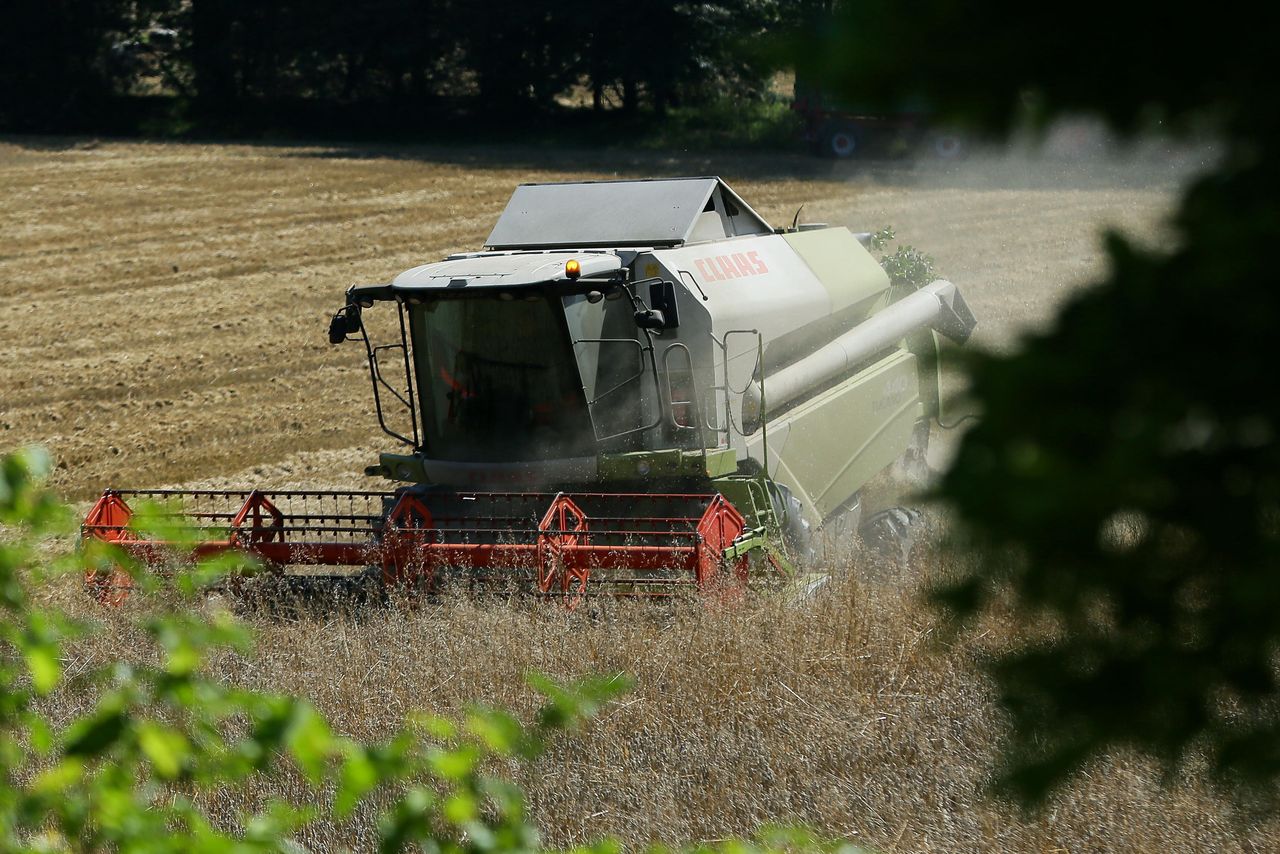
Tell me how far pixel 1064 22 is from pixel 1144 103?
11 centimetres

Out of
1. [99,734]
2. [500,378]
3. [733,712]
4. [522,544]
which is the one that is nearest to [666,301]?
[500,378]

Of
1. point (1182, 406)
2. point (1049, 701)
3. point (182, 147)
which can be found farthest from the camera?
point (182, 147)

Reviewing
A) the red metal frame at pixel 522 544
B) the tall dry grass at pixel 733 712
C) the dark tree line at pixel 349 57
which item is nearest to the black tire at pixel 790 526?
the red metal frame at pixel 522 544

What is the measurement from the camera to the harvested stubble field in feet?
13.6

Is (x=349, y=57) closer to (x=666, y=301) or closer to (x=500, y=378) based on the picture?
(x=500, y=378)

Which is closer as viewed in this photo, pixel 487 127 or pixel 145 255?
pixel 145 255

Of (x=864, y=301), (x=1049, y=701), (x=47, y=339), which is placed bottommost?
(x=47, y=339)

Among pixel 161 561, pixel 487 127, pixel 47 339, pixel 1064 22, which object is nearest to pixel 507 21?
pixel 487 127

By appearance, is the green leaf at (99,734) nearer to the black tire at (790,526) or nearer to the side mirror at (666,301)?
the side mirror at (666,301)

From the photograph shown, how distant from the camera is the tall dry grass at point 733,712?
13.0 ft

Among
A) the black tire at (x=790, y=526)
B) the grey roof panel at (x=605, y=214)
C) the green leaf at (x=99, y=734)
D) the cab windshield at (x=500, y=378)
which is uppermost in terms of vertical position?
the green leaf at (x=99, y=734)

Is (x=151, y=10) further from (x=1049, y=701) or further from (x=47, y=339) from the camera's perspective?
(x=1049, y=701)

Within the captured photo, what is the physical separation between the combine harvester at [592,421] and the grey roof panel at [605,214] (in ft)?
0.04

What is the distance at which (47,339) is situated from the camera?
1475 centimetres
